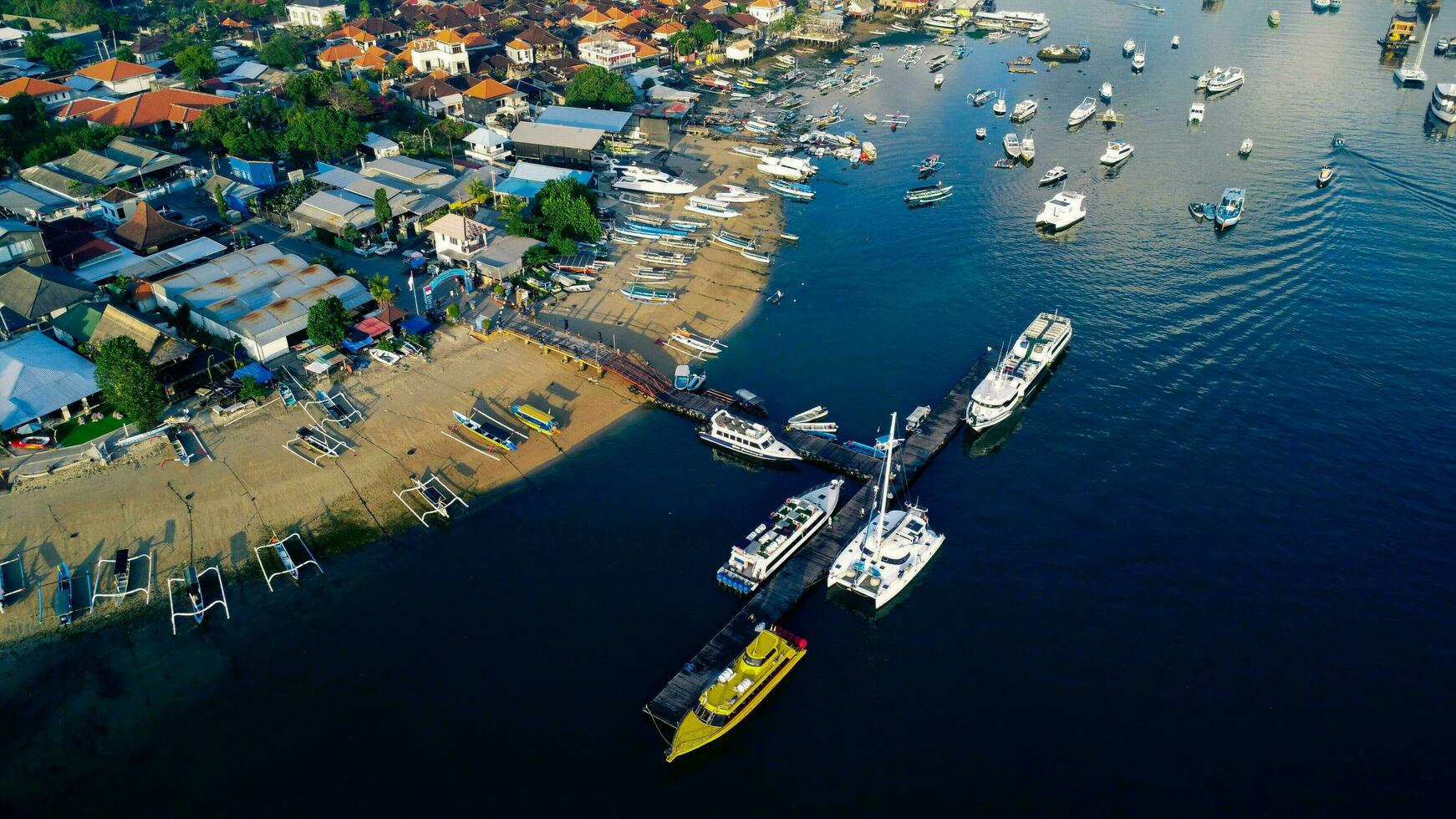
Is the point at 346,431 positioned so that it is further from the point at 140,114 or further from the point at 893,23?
the point at 893,23

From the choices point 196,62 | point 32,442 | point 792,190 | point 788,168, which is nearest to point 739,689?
point 32,442

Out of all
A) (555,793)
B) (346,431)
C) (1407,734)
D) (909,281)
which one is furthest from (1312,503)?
(346,431)

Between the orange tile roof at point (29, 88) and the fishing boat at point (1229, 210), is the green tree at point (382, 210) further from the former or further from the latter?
the fishing boat at point (1229, 210)

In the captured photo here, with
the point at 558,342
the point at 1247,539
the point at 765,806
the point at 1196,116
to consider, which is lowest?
the point at 765,806

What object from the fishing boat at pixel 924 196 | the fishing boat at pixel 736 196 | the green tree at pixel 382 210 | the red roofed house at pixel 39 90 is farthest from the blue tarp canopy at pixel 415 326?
the red roofed house at pixel 39 90

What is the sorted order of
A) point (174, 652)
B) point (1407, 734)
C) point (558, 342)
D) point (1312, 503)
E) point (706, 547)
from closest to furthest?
point (1407, 734)
point (174, 652)
point (706, 547)
point (1312, 503)
point (558, 342)

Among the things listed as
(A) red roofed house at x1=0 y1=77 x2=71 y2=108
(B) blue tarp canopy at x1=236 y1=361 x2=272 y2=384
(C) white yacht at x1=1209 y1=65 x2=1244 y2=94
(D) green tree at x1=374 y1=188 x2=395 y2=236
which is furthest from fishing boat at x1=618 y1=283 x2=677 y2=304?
(C) white yacht at x1=1209 y1=65 x2=1244 y2=94

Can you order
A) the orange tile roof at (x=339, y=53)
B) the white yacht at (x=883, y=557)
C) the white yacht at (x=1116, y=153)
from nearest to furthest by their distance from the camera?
the white yacht at (x=883, y=557), the white yacht at (x=1116, y=153), the orange tile roof at (x=339, y=53)
